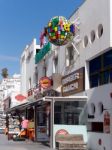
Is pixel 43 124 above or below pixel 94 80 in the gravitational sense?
below

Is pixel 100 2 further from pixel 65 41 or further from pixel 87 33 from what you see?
pixel 65 41

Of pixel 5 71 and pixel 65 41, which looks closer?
pixel 65 41

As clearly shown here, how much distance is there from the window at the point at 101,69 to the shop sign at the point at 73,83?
921 mm

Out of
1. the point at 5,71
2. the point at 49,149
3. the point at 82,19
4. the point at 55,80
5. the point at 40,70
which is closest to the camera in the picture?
the point at 49,149

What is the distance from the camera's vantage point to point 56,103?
25.9m

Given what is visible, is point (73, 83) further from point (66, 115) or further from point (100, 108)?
point (100, 108)

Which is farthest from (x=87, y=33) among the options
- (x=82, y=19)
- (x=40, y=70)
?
(x=40, y=70)

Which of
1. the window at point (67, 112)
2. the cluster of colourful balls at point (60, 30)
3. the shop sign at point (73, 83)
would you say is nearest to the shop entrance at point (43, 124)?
the shop sign at point (73, 83)

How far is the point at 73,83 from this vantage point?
89.0ft

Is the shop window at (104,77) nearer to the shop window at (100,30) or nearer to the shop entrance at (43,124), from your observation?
the shop window at (100,30)

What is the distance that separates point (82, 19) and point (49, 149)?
762 cm

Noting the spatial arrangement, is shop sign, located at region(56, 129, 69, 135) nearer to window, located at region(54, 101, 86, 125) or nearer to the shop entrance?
window, located at region(54, 101, 86, 125)

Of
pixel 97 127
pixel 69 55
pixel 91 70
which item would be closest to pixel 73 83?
pixel 91 70

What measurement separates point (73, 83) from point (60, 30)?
326cm
